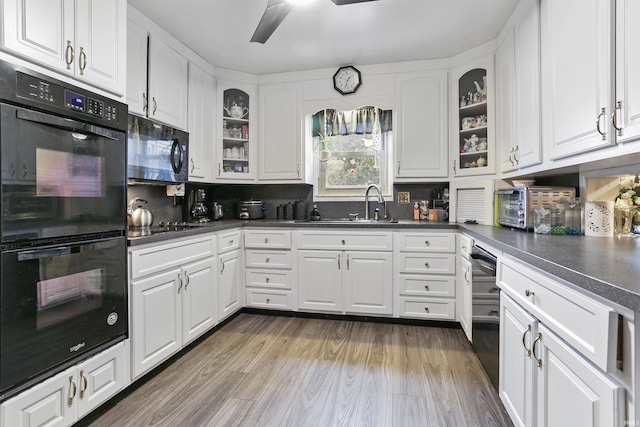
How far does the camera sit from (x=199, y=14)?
7.44 feet

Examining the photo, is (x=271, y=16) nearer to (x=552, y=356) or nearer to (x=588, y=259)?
(x=588, y=259)

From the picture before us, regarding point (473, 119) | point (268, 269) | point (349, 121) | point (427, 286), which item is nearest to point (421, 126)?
point (473, 119)

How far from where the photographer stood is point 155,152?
231 cm

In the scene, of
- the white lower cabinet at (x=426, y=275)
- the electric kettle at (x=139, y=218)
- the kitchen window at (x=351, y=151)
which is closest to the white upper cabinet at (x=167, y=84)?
the electric kettle at (x=139, y=218)

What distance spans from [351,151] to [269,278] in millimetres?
1651

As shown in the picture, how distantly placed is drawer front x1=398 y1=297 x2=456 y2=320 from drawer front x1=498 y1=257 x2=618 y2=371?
1390 mm

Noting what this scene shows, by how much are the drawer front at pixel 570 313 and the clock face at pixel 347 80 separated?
2335mm

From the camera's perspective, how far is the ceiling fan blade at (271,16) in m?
1.80

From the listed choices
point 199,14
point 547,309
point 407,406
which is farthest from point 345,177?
point 547,309

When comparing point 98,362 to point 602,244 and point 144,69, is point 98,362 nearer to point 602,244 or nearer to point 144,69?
point 144,69

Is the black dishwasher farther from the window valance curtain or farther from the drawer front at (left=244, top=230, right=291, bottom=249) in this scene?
the window valance curtain

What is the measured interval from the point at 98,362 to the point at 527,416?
195 centimetres

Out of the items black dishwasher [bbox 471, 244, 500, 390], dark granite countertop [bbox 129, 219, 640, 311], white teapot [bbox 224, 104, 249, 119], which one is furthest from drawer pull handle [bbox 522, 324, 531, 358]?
white teapot [bbox 224, 104, 249, 119]

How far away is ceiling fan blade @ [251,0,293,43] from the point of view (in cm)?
180
